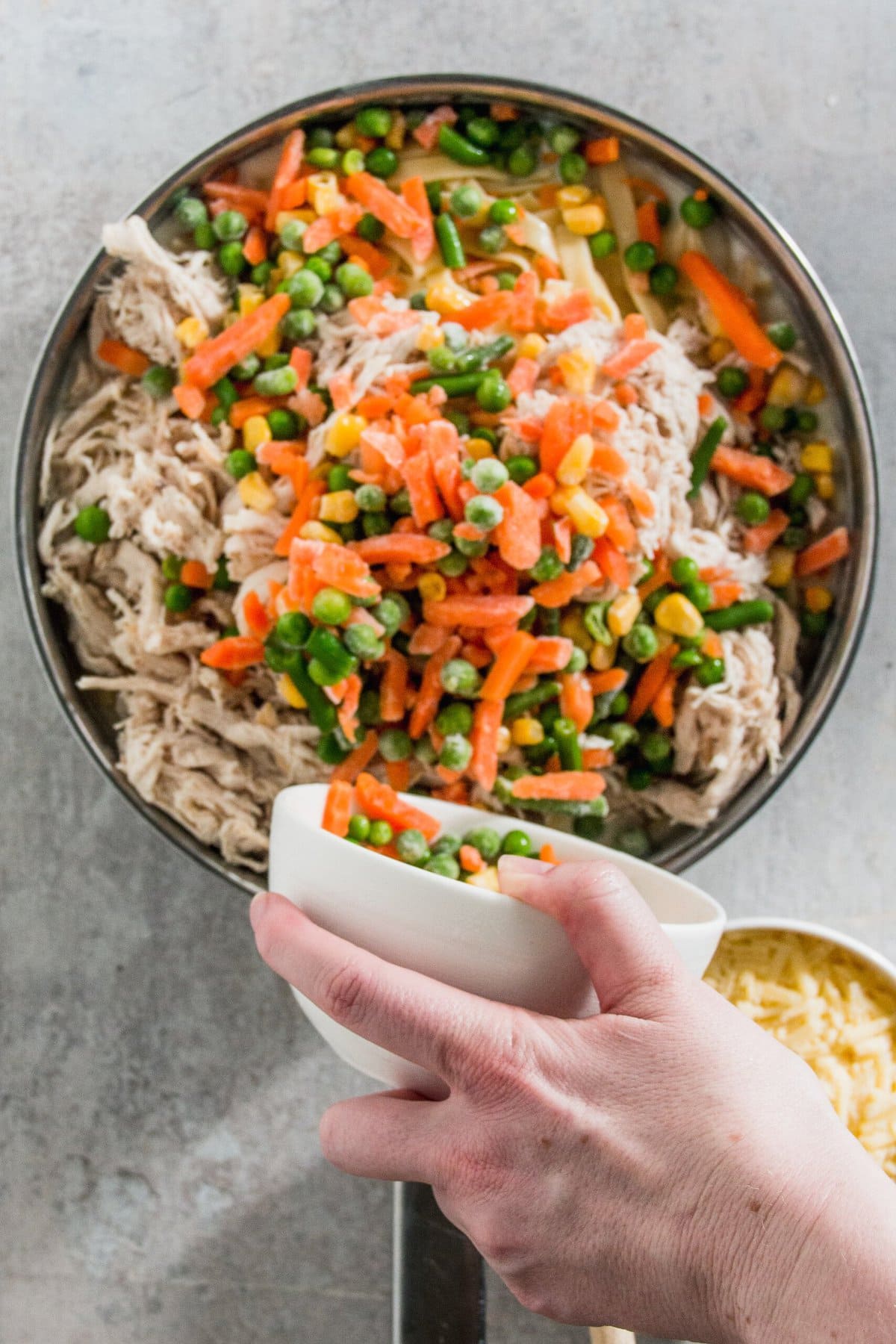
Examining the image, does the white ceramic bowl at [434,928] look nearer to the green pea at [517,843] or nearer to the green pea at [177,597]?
the green pea at [517,843]

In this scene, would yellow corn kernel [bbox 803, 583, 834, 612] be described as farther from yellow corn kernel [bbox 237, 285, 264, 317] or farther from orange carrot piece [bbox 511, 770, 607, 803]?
yellow corn kernel [bbox 237, 285, 264, 317]

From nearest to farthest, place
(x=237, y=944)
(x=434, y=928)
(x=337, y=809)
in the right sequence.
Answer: (x=434, y=928), (x=337, y=809), (x=237, y=944)

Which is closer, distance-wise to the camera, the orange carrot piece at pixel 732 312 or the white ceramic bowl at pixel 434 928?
the white ceramic bowl at pixel 434 928

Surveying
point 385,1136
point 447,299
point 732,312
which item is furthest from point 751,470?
point 385,1136

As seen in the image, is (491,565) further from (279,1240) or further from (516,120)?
(279,1240)

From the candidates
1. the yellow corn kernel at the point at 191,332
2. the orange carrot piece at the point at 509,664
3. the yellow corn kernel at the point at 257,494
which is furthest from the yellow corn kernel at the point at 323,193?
the orange carrot piece at the point at 509,664

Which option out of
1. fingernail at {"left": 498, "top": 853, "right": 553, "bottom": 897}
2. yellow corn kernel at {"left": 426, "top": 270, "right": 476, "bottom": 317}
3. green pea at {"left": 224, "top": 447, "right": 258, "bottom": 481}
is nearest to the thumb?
fingernail at {"left": 498, "top": 853, "right": 553, "bottom": 897}

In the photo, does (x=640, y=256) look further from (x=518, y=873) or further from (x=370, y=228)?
(x=518, y=873)
